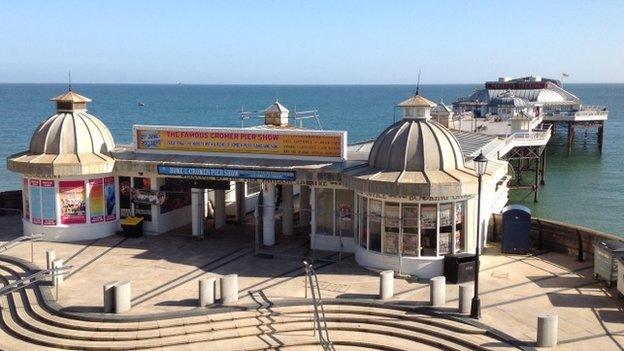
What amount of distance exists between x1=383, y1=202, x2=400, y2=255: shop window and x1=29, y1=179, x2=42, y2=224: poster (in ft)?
44.1

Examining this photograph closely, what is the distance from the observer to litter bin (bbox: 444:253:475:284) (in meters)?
20.0

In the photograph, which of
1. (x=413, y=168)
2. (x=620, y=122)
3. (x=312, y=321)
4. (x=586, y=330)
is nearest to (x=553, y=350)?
(x=586, y=330)

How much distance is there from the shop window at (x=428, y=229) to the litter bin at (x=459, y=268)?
66 cm

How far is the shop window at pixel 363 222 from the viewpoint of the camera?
70.9 ft

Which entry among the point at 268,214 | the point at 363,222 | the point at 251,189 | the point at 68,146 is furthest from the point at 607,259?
the point at 68,146

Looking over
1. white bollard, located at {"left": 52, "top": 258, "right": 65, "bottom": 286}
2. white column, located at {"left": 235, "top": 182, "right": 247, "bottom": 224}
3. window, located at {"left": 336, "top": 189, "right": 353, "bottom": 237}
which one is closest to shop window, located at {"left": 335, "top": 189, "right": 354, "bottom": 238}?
window, located at {"left": 336, "top": 189, "right": 353, "bottom": 237}

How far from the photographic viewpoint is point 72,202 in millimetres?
25219

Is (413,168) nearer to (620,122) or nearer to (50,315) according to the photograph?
(50,315)

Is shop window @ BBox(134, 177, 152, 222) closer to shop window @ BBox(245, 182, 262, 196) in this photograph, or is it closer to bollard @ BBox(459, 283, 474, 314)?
shop window @ BBox(245, 182, 262, 196)

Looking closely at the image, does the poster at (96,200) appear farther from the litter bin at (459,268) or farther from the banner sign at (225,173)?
the litter bin at (459,268)

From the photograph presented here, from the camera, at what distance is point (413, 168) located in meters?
20.9

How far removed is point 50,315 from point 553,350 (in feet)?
41.9

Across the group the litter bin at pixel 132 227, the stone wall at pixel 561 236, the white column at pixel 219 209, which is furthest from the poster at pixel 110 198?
the stone wall at pixel 561 236

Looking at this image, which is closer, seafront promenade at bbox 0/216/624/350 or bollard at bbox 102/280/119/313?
seafront promenade at bbox 0/216/624/350
